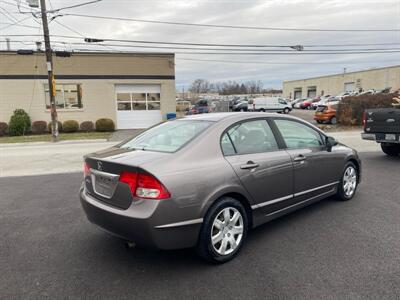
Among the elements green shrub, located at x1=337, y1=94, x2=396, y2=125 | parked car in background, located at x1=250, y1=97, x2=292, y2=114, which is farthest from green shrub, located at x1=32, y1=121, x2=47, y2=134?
parked car in background, located at x1=250, y1=97, x2=292, y2=114

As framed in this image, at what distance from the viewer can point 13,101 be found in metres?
20.1

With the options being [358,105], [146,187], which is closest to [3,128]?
[146,187]

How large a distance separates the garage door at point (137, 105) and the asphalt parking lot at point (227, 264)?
17.5 metres

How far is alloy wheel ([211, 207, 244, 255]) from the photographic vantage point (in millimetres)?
3174

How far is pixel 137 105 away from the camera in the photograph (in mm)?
21969

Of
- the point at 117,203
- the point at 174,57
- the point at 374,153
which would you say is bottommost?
the point at 374,153

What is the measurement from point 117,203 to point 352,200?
398 cm

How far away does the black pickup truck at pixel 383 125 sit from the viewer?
7.87 meters

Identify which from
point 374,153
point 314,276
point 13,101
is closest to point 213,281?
point 314,276

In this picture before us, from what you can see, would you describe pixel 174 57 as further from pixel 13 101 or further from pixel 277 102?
pixel 277 102

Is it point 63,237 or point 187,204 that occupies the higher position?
point 187,204

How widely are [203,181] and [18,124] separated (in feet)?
64.8

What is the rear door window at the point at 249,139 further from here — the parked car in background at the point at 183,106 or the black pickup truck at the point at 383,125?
the parked car in background at the point at 183,106

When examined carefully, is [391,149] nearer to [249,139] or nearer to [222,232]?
[249,139]
